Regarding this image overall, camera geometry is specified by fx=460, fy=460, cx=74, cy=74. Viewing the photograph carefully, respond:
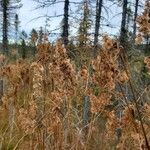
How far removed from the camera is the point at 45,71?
378cm

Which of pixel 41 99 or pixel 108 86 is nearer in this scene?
pixel 108 86

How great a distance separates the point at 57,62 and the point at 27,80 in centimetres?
252

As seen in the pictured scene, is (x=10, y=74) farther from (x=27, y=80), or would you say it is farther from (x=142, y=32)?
(x=142, y=32)

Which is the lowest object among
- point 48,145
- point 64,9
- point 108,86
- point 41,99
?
point 48,145

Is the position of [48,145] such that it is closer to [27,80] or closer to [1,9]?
[27,80]

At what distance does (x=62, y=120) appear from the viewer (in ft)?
11.6

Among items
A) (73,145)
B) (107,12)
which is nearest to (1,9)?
(107,12)

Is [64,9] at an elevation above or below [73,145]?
above

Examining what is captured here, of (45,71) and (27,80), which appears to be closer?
(45,71)

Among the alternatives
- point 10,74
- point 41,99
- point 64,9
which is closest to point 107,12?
point 64,9

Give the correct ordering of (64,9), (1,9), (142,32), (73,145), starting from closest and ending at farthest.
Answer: (142,32), (73,145), (64,9), (1,9)

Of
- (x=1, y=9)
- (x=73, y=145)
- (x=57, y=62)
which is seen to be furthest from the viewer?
(x=1, y=9)

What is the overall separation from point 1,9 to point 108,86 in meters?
37.7

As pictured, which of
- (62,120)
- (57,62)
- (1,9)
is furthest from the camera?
(1,9)
